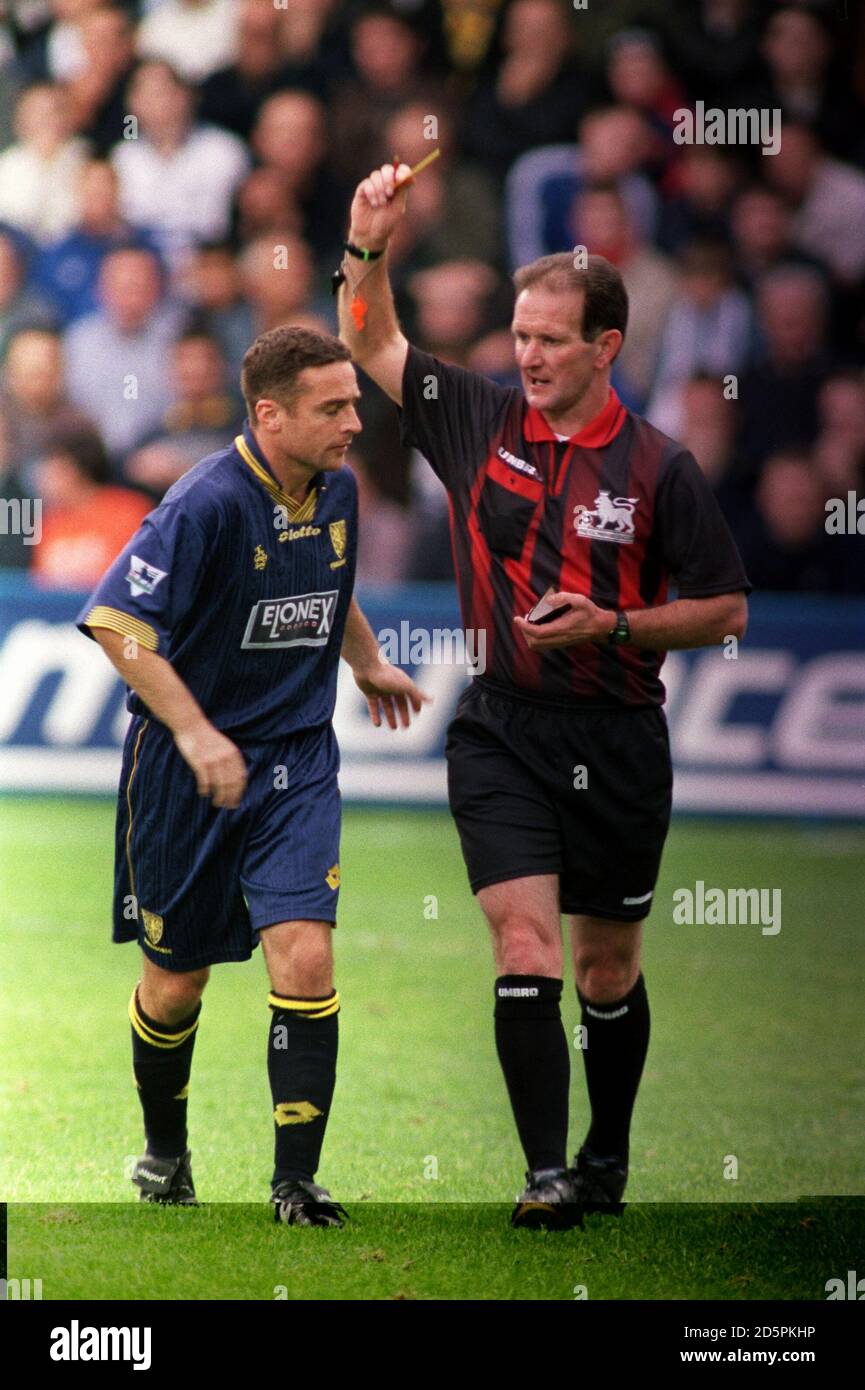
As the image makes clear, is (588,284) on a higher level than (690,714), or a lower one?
lower

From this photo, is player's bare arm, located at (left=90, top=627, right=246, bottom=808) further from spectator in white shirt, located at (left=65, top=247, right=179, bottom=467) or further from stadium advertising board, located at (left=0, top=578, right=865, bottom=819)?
spectator in white shirt, located at (left=65, top=247, right=179, bottom=467)

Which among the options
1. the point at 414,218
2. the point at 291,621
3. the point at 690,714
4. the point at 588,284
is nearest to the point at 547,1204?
the point at 291,621

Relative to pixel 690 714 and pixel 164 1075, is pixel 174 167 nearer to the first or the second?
pixel 690 714

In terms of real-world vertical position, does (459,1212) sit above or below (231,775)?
below

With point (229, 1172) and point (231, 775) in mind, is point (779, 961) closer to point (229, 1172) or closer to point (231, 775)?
point (229, 1172)

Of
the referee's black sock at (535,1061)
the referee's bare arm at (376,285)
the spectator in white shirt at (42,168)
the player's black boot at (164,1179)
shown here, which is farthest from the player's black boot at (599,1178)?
the spectator in white shirt at (42,168)

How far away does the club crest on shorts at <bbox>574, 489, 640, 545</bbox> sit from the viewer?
4.83 meters

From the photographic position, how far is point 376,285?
5039mm

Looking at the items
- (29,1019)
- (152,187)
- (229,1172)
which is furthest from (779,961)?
(152,187)

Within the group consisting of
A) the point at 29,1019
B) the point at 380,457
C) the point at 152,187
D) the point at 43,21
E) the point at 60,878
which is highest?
the point at 43,21

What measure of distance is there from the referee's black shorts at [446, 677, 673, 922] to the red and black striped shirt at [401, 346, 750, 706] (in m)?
0.07

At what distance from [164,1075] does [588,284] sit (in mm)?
2140

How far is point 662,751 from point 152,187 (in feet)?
29.0

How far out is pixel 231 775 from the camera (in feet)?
14.4
